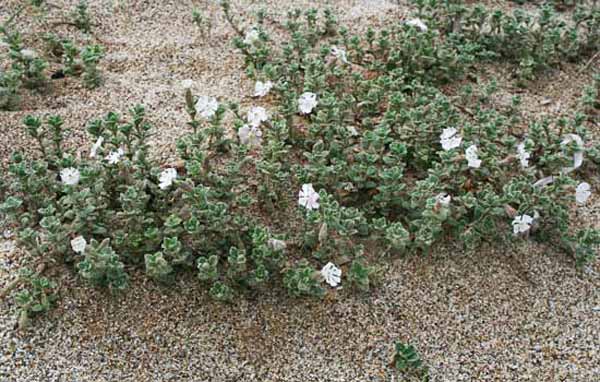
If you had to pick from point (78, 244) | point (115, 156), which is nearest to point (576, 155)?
point (115, 156)

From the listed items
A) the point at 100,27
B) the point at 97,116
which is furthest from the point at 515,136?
the point at 100,27

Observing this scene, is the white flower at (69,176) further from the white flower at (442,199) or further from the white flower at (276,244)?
the white flower at (442,199)

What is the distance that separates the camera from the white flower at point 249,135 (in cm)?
324

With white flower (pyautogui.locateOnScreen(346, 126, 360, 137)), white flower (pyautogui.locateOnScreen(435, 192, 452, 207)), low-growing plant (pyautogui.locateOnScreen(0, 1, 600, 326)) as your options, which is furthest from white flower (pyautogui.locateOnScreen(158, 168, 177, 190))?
white flower (pyautogui.locateOnScreen(435, 192, 452, 207))

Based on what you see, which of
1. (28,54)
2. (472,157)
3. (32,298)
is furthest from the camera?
(28,54)

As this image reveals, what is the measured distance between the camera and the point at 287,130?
3.27m

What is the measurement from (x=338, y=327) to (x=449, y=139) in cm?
100

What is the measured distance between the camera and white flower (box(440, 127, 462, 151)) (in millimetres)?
3225

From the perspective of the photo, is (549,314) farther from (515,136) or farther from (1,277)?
(1,277)

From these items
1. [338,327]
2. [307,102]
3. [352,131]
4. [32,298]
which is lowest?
[338,327]

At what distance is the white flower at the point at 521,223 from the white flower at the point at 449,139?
1.32 feet

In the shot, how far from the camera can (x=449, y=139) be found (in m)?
3.25

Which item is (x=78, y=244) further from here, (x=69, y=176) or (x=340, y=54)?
(x=340, y=54)

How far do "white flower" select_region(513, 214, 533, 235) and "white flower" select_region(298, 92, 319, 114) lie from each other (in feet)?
3.26
